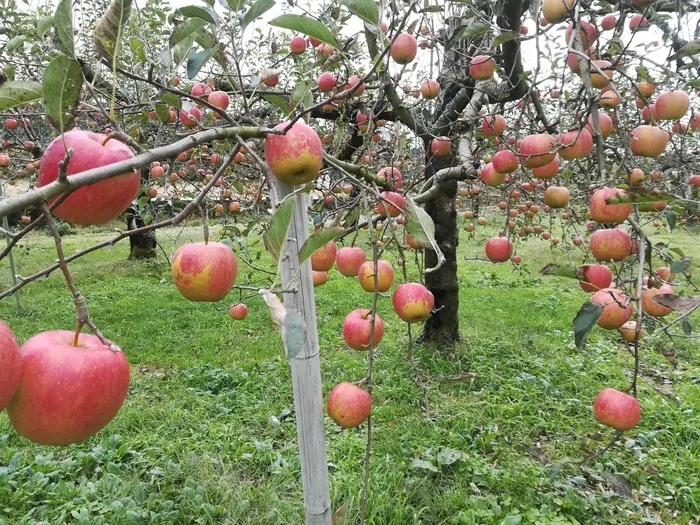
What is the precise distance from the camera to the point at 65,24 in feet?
1.93

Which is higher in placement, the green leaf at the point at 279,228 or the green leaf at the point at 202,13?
the green leaf at the point at 202,13

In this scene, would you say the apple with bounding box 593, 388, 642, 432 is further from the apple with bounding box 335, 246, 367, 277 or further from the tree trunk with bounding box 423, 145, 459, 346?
the tree trunk with bounding box 423, 145, 459, 346

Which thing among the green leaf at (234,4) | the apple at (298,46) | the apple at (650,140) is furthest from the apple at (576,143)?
the apple at (298,46)

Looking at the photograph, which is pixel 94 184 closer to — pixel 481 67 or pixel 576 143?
pixel 576 143

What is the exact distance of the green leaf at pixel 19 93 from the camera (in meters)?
0.60

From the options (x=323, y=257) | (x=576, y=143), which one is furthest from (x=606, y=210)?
(x=323, y=257)

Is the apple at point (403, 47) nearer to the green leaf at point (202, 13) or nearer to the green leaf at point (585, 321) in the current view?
the green leaf at point (202, 13)

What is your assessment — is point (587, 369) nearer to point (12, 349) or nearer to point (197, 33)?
point (197, 33)

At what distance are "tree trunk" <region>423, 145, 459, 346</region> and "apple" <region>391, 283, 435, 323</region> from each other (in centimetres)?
224

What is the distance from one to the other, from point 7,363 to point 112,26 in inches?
18.4

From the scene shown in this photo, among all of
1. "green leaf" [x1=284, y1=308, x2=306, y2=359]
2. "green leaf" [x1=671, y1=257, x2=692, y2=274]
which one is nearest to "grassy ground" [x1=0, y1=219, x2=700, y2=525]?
"green leaf" [x1=671, y1=257, x2=692, y2=274]

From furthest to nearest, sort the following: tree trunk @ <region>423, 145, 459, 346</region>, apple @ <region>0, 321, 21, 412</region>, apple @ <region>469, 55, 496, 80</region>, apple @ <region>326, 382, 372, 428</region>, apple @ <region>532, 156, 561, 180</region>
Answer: tree trunk @ <region>423, 145, 459, 346</region> < apple @ <region>469, 55, 496, 80</region> < apple @ <region>532, 156, 561, 180</region> < apple @ <region>326, 382, 372, 428</region> < apple @ <region>0, 321, 21, 412</region>

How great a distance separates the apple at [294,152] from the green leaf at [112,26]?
270mm

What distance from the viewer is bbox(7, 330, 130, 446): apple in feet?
1.92
